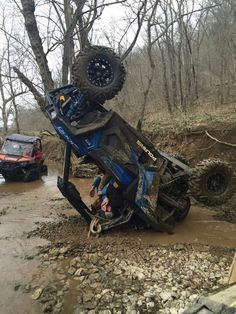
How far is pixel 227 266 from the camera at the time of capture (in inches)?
227

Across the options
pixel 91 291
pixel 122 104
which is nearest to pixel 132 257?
pixel 91 291

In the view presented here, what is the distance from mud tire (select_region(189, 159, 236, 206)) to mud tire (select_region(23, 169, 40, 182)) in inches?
426

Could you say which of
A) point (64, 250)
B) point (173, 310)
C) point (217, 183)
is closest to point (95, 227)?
point (64, 250)

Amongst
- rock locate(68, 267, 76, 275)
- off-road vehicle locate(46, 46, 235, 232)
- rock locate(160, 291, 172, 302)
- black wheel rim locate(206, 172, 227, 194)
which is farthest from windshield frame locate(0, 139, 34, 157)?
rock locate(160, 291, 172, 302)

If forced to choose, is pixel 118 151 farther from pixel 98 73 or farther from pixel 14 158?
pixel 14 158

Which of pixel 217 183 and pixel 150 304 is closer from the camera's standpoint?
pixel 150 304

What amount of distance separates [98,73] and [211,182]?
2920 mm

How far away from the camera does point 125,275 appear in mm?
5613

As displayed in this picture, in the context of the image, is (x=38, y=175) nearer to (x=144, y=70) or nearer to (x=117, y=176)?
(x=117, y=176)

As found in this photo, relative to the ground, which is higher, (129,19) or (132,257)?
(129,19)

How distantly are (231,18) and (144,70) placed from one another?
9.40 metres

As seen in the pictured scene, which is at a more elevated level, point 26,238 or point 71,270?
point 71,270

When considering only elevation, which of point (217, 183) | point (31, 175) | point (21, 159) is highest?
point (217, 183)

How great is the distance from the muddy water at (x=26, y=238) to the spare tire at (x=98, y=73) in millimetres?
2730
